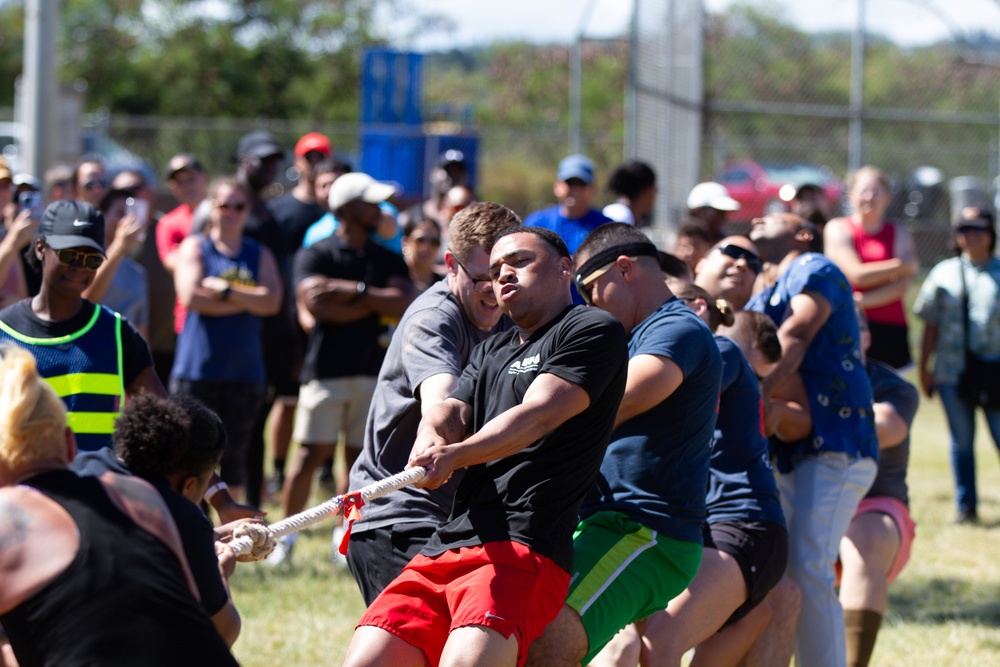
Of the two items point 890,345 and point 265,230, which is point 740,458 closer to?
point 890,345

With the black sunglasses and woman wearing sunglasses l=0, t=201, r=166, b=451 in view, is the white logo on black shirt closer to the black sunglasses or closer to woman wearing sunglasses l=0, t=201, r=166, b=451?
woman wearing sunglasses l=0, t=201, r=166, b=451

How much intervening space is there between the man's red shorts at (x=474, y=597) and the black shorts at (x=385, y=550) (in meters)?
0.31

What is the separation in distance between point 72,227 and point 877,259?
5.78 metres

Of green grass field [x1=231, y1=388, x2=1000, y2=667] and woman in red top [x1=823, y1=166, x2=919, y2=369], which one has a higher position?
woman in red top [x1=823, y1=166, x2=919, y2=369]

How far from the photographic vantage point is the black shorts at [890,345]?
857cm

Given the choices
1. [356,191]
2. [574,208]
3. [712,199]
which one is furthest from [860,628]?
[356,191]

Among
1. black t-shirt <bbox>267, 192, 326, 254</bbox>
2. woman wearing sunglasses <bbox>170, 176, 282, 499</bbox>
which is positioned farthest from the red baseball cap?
woman wearing sunglasses <bbox>170, 176, 282, 499</bbox>

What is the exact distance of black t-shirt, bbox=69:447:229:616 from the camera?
2842 mm

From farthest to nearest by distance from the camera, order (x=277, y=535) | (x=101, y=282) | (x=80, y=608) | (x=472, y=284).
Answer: (x=101, y=282) → (x=472, y=284) → (x=277, y=535) → (x=80, y=608)

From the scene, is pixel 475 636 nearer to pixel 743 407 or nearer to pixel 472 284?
pixel 472 284

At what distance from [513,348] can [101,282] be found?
340cm

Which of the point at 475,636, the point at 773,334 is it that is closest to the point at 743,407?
the point at 773,334

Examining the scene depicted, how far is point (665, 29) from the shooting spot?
12.6 m

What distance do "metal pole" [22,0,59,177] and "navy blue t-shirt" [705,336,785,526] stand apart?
7915 mm
